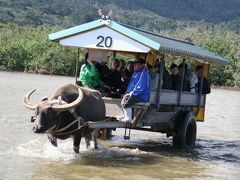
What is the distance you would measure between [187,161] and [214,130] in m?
7.44

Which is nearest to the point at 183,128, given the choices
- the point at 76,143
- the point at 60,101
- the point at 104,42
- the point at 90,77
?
the point at 90,77

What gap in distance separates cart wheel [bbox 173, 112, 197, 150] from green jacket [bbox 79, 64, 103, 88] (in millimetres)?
2221

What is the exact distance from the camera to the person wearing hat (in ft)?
34.7

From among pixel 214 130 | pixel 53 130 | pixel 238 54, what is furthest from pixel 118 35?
pixel 238 54

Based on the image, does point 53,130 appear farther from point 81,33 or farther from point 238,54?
point 238,54

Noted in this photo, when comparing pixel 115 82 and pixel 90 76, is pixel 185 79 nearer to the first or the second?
pixel 115 82

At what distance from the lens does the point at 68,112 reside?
9641 mm

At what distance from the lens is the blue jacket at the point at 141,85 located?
10602 millimetres

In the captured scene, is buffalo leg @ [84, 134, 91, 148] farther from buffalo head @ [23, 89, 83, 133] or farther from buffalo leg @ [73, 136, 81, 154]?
buffalo head @ [23, 89, 83, 133]

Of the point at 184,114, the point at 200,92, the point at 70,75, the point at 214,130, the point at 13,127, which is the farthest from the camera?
the point at 70,75

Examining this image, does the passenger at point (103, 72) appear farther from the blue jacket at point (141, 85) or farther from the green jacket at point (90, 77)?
the blue jacket at point (141, 85)

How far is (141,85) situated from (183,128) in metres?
2.31

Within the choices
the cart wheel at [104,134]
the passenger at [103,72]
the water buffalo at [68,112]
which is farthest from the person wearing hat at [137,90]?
the cart wheel at [104,134]

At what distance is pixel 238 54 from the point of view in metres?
74.9
